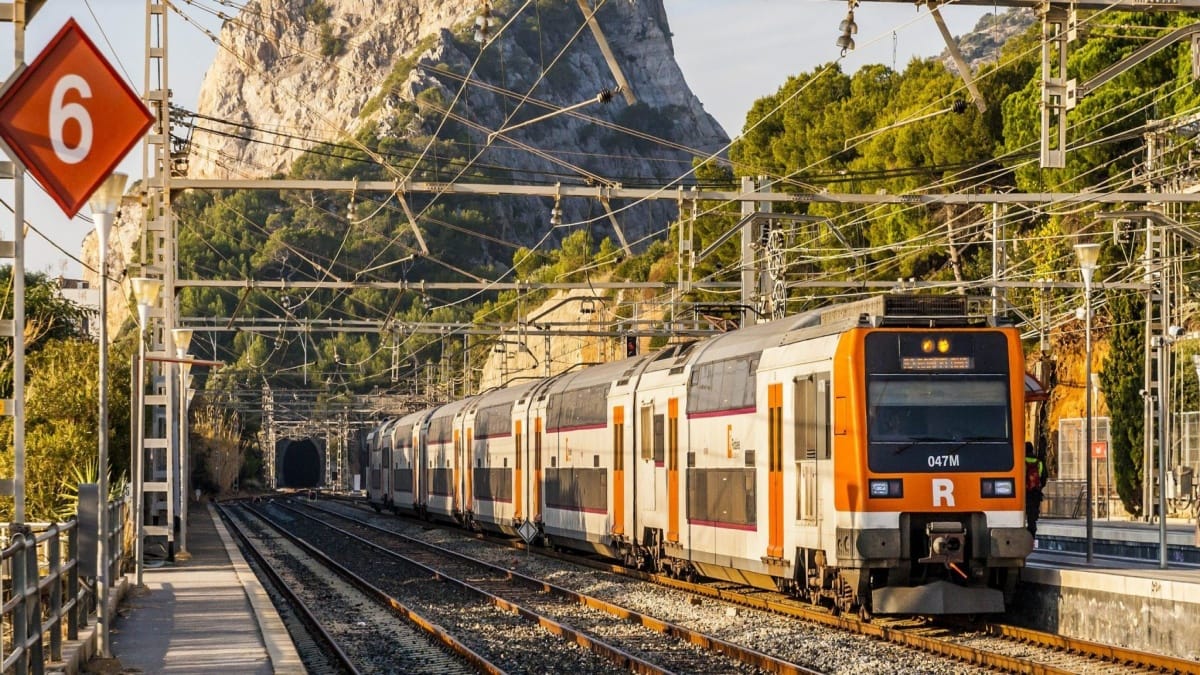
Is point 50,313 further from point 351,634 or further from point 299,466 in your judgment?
point 299,466

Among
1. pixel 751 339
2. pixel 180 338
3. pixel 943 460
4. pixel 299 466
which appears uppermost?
pixel 180 338

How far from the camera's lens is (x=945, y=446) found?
17.8 metres

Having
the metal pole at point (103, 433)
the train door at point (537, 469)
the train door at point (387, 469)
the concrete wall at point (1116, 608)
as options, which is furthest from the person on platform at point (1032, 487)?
the train door at point (387, 469)

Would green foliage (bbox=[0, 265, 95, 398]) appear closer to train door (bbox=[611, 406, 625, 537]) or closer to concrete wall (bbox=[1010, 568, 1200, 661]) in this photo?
train door (bbox=[611, 406, 625, 537])

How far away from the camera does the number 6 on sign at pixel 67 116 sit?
822 cm

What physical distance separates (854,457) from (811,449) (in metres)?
0.93

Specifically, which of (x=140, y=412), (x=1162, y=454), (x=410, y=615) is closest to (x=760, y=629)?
(x=410, y=615)

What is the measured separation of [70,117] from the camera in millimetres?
8234

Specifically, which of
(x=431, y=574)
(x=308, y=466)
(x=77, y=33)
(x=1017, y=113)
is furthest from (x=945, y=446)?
(x=308, y=466)

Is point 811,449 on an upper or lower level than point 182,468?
upper

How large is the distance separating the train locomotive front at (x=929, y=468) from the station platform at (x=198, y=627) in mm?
5830

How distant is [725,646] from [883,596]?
2.19 meters

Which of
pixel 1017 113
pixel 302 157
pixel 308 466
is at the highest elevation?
pixel 302 157

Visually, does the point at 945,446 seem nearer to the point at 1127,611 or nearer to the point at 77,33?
the point at 1127,611
